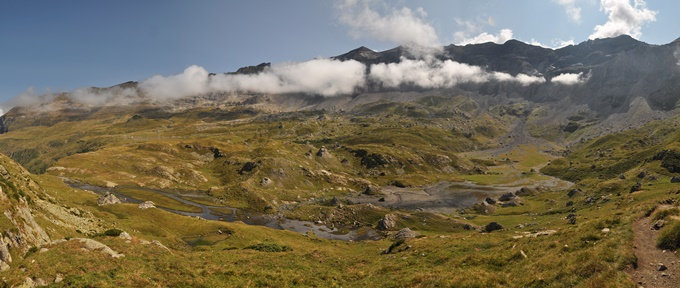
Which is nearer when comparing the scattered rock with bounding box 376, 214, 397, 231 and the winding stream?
the winding stream

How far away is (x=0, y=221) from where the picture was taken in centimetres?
3550

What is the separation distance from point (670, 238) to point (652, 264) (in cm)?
402

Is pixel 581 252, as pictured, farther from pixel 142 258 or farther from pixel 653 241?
pixel 142 258

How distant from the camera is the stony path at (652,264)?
2159 centimetres

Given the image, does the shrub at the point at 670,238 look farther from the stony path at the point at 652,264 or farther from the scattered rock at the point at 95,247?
the scattered rock at the point at 95,247

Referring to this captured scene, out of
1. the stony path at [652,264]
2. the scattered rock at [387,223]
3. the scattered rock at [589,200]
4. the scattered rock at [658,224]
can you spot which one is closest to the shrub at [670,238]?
the stony path at [652,264]

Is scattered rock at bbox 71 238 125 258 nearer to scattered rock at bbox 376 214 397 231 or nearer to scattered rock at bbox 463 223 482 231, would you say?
scattered rock at bbox 376 214 397 231

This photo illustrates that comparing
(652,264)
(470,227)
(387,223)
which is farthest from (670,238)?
(470,227)

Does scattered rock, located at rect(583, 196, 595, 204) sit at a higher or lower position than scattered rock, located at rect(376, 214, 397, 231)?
higher

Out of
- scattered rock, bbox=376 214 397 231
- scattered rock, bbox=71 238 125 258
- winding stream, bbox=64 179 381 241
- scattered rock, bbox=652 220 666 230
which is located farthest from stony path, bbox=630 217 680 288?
scattered rock, bbox=376 214 397 231

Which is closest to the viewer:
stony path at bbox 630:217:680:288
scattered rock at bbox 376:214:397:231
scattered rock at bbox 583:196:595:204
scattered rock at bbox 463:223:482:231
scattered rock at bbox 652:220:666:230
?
stony path at bbox 630:217:680:288

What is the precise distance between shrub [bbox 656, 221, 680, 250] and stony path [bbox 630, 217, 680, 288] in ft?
1.75

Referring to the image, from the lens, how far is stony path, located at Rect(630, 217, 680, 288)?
2159cm

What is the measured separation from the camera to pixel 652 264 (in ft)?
76.9
